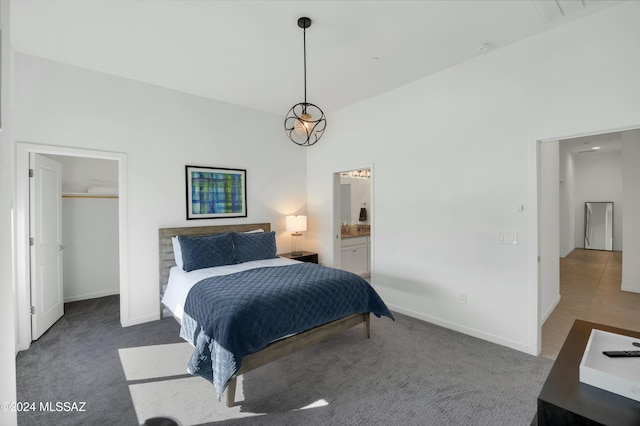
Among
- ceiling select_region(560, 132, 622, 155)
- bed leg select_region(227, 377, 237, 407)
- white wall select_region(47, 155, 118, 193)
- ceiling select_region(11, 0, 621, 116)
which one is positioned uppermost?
ceiling select_region(11, 0, 621, 116)

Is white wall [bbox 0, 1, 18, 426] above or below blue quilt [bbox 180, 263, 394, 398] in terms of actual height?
above

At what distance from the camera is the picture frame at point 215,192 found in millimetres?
4148

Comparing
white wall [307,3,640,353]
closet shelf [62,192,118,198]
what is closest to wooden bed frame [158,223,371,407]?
white wall [307,3,640,353]

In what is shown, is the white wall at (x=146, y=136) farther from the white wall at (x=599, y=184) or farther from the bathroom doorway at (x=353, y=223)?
the white wall at (x=599, y=184)

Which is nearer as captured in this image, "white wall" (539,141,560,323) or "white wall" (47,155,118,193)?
"white wall" (539,141,560,323)

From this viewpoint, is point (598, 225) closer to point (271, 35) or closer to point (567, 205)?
point (567, 205)

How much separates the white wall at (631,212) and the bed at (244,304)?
4.47m

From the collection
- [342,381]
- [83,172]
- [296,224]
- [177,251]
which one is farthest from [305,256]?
[83,172]

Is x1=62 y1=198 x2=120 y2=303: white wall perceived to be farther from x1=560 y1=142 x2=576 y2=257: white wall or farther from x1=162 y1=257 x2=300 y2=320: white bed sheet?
x1=560 y1=142 x2=576 y2=257: white wall

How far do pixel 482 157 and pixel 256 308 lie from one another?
9.03 feet

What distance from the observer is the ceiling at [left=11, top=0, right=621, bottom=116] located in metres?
2.36

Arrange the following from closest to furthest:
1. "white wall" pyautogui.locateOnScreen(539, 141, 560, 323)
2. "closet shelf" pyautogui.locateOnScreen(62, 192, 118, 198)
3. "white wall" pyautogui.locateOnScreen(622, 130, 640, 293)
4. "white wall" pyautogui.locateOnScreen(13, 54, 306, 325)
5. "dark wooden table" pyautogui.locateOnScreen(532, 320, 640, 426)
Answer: "dark wooden table" pyautogui.locateOnScreen(532, 320, 640, 426) < "white wall" pyautogui.locateOnScreen(13, 54, 306, 325) < "white wall" pyautogui.locateOnScreen(539, 141, 560, 323) < "closet shelf" pyautogui.locateOnScreen(62, 192, 118, 198) < "white wall" pyautogui.locateOnScreen(622, 130, 640, 293)

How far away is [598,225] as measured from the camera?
802 centimetres

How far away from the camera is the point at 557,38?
104 inches
